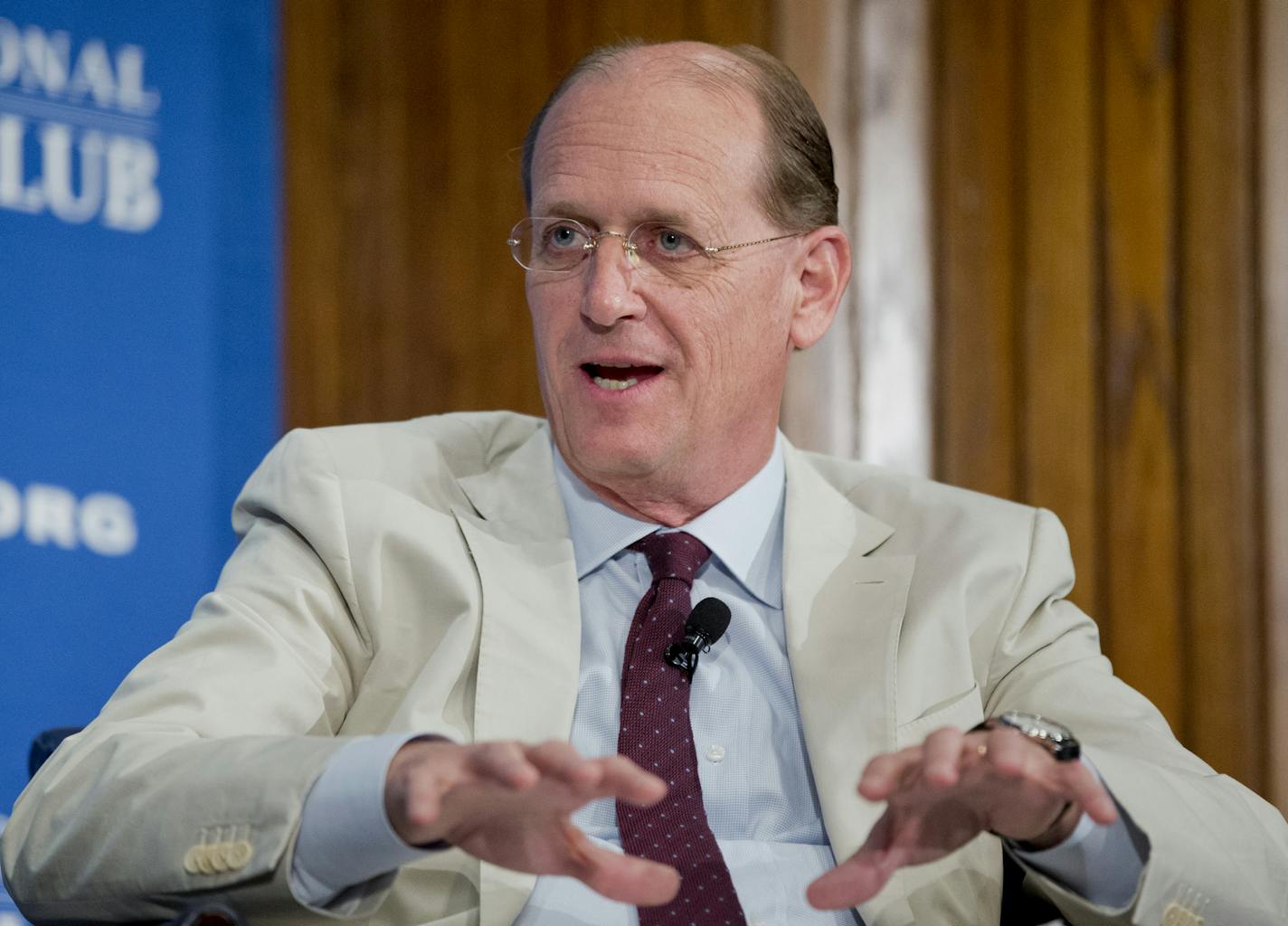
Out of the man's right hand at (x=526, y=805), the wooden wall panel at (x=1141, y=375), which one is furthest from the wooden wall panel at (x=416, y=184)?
the man's right hand at (x=526, y=805)

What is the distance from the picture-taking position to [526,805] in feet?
3.90

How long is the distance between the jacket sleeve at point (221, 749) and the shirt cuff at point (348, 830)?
0.02 metres

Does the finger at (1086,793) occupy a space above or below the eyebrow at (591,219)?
below

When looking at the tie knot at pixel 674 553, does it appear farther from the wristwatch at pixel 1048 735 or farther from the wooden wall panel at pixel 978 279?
the wooden wall panel at pixel 978 279

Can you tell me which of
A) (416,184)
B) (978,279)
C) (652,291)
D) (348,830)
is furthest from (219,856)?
(978,279)

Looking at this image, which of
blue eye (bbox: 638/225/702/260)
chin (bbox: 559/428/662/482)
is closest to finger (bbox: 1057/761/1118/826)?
chin (bbox: 559/428/662/482)

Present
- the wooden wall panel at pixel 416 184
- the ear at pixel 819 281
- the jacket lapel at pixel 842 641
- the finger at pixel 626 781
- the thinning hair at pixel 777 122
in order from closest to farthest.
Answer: the finger at pixel 626 781 → the jacket lapel at pixel 842 641 → the thinning hair at pixel 777 122 → the ear at pixel 819 281 → the wooden wall panel at pixel 416 184

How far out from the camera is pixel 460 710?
1684mm

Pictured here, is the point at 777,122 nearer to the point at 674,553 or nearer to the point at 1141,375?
the point at 674,553

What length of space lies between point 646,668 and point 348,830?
1.63 ft

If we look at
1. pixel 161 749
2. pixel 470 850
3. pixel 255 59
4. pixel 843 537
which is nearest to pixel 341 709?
pixel 161 749

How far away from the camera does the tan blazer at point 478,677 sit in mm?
1377

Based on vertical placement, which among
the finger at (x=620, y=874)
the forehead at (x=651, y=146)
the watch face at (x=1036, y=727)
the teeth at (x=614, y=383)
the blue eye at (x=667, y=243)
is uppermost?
the forehead at (x=651, y=146)

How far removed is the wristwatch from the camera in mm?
1313
